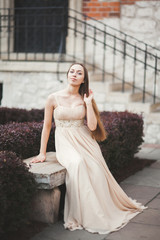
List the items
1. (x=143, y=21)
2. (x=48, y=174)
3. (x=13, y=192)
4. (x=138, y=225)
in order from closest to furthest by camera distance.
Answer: (x=13, y=192) → (x=48, y=174) → (x=138, y=225) → (x=143, y=21)

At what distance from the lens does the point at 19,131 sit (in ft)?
16.2

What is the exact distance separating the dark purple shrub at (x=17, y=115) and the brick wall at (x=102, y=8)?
3.77 meters

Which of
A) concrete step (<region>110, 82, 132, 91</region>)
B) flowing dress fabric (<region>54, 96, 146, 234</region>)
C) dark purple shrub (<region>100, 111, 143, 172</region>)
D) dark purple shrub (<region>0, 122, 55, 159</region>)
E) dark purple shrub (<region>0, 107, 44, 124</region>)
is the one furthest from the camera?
concrete step (<region>110, 82, 132, 91</region>)

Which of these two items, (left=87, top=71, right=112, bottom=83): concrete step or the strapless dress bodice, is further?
A: (left=87, top=71, right=112, bottom=83): concrete step

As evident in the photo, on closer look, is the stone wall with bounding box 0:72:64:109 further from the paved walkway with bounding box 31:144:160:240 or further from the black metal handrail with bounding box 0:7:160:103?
the paved walkway with bounding box 31:144:160:240

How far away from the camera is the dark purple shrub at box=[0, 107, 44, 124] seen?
24.1 ft

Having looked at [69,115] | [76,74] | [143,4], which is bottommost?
[69,115]

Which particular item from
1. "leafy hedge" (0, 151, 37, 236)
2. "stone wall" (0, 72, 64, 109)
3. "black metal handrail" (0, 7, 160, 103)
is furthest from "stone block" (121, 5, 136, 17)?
"leafy hedge" (0, 151, 37, 236)

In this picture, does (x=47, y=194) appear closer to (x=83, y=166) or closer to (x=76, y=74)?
(x=83, y=166)

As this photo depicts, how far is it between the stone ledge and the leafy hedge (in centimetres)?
16

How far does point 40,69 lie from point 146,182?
4878 millimetres

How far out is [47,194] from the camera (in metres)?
4.11

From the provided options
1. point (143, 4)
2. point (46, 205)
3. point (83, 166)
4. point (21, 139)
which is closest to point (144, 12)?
point (143, 4)

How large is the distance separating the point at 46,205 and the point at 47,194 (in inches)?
4.5
